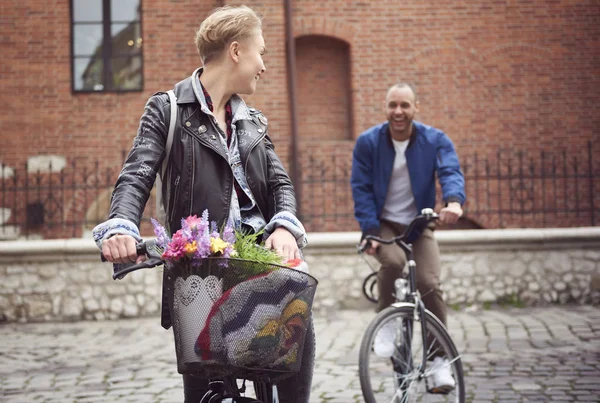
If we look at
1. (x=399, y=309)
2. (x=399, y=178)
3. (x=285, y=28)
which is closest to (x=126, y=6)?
(x=285, y=28)

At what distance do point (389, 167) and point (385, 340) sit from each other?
3.91ft

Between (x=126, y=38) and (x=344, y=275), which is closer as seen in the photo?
(x=344, y=275)

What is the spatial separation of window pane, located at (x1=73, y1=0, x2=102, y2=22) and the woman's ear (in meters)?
11.3

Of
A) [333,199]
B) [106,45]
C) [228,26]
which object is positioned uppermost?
[106,45]

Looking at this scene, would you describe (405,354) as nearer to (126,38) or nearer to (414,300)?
(414,300)

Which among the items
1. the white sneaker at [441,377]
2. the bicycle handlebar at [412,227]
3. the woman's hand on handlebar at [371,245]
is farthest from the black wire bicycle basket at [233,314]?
the woman's hand on handlebar at [371,245]

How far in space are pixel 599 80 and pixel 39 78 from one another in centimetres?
868

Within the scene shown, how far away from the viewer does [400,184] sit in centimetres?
529

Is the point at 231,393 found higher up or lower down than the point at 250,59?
lower down

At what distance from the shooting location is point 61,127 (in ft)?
42.8

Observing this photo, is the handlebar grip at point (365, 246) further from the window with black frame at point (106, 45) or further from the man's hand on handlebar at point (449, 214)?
the window with black frame at point (106, 45)

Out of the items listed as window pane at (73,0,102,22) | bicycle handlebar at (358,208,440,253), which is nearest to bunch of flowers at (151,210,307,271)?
bicycle handlebar at (358,208,440,253)

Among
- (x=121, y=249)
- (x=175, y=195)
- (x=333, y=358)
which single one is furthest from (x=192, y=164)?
(x=333, y=358)

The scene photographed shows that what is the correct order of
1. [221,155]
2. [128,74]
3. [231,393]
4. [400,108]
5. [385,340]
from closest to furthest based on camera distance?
1. [231,393]
2. [221,155]
3. [385,340]
4. [400,108]
5. [128,74]
